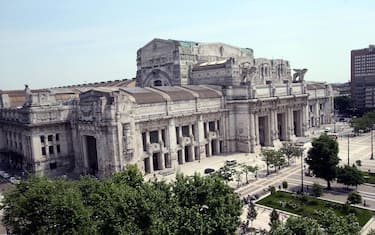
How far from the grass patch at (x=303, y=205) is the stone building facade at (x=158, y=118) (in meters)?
32.9

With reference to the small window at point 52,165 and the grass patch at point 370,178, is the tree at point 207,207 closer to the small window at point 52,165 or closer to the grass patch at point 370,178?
the grass patch at point 370,178

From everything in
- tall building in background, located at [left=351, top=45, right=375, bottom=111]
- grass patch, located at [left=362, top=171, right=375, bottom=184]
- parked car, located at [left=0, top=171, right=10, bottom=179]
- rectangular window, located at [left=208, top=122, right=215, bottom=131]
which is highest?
tall building in background, located at [left=351, top=45, right=375, bottom=111]

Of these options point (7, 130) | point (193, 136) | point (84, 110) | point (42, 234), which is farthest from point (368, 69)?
point (42, 234)

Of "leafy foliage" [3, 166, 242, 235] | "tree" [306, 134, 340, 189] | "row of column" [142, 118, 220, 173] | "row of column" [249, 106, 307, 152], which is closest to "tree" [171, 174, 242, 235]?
"leafy foliage" [3, 166, 242, 235]

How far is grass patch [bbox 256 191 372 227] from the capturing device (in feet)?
160

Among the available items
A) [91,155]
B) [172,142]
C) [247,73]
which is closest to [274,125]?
[247,73]

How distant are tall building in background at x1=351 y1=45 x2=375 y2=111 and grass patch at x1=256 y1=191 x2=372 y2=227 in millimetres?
139365

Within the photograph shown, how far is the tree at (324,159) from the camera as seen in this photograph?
59.4 metres

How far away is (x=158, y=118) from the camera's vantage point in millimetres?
81062

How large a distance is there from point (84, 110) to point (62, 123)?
9.56 metres

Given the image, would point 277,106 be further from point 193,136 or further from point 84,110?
point 84,110

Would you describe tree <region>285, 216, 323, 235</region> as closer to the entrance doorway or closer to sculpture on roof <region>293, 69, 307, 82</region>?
the entrance doorway

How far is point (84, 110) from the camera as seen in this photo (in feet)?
257

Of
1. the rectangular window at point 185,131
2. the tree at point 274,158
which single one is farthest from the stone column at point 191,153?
the tree at point 274,158
